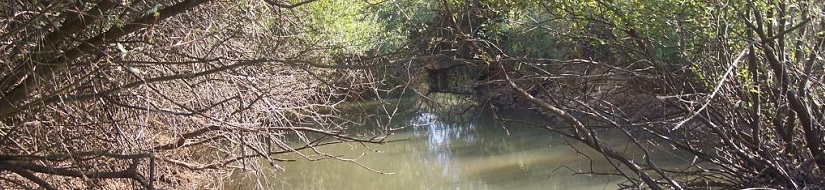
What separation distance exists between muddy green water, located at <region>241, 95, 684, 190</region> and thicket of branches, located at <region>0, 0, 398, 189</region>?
81.0 inches

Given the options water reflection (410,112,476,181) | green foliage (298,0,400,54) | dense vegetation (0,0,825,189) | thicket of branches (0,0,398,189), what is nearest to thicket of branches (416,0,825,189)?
dense vegetation (0,0,825,189)

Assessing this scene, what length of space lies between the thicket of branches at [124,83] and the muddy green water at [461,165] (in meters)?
2.06

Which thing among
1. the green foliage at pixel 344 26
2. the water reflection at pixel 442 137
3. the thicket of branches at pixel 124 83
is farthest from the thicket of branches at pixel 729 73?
the water reflection at pixel 442 137

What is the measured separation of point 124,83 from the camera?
6.62m

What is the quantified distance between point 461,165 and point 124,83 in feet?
25.6

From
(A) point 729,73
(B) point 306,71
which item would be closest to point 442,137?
(B) point 306,71

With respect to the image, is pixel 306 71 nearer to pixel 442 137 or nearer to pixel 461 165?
pixel 461 165

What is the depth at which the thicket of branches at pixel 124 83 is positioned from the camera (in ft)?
17.9

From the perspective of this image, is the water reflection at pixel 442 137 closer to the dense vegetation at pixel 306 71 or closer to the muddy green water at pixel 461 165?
the muddy green water at pixel 461 165

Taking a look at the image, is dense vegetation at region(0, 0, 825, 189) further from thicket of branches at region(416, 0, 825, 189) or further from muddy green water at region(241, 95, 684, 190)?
muddy green water at region(241, 95, 684, 190)

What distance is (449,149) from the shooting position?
51.9 feet

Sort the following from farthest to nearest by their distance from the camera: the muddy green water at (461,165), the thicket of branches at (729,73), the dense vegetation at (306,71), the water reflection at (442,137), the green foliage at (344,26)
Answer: the water reflection at (442,137)
the muddy green water at (461,165)
the green foliage at (344,26)
the thicket of branches at (729,73)
the dense vegetation at (306,71)

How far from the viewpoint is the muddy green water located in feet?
39.2

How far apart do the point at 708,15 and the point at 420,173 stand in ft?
24.8
